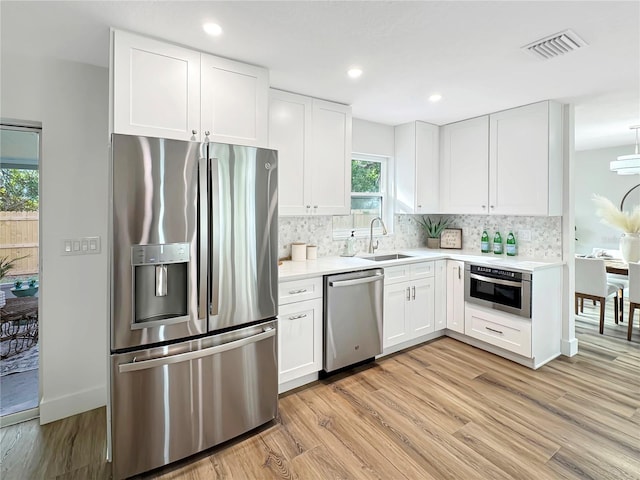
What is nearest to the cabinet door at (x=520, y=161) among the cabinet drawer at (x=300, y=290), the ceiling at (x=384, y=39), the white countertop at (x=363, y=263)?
the ceiling at (x=384, y=39)

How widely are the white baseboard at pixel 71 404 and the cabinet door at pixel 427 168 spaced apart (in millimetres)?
3554

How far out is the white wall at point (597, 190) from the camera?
5324mm

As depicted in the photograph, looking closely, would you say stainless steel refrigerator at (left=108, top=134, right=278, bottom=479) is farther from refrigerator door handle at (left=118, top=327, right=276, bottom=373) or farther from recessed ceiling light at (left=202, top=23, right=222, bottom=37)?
recessed ceiling light at (left=202, top=23, right=222, bottom=37)

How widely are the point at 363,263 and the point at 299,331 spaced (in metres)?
0.88

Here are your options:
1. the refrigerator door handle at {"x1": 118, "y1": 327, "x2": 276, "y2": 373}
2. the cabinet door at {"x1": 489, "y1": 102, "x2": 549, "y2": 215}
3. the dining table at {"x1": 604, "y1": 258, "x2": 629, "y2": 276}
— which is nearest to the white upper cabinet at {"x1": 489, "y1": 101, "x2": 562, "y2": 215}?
the cabinet door at {"x1": 489, "y1": 102, "x2": 549, "y2": 215}

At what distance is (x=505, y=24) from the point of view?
1874 mm

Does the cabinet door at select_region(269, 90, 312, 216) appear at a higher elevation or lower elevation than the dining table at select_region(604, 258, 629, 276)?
higher

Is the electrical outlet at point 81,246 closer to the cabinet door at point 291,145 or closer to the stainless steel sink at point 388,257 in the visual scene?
the cabinet door at point 291,145

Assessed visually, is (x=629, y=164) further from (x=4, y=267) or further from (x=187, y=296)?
(x=4, y=267)

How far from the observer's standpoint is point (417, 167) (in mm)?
3938

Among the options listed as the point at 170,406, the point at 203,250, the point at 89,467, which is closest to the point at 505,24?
the point at 203,250

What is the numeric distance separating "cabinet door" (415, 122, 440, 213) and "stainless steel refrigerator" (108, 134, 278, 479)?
7.65 ft

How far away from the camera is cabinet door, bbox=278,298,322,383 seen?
2.55 metres

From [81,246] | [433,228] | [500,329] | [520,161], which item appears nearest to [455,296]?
[500,329]
